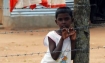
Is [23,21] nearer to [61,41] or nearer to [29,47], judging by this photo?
[29,47]

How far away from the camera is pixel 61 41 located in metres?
3.70

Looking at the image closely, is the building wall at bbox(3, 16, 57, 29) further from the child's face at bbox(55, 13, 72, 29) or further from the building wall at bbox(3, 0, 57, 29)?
the child's face at bbox(55, 13, 72, 29)

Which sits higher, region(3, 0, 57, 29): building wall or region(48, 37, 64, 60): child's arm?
region(48, 37, 64, 60): child's arm

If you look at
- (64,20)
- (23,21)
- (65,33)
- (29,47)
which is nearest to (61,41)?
(65,33)

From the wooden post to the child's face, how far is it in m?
0.23

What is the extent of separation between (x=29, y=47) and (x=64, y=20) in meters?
5.10

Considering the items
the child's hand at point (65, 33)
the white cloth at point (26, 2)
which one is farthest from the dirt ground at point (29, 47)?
the child's hand at point (65, 33)

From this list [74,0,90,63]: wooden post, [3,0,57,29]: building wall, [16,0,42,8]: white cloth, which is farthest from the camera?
[3,0,57,29]: building wall

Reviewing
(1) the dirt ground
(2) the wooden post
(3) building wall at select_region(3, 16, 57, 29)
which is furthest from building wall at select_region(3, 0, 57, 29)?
(2) the wooden post

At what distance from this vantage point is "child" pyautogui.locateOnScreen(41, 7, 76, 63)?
3.72m

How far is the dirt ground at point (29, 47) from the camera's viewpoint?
24.2ft

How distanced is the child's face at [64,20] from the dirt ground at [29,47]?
249cm

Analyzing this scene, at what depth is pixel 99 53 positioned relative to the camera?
793cm

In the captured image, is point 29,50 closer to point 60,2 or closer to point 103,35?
point 103,35
